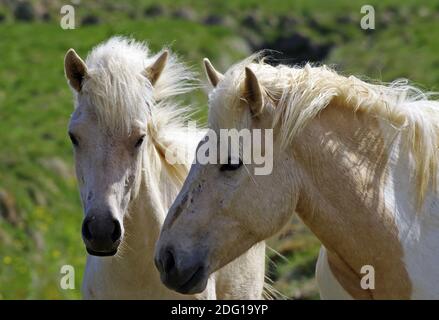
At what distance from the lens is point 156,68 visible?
6574 mm

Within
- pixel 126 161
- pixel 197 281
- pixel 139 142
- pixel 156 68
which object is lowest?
pixel 197 281

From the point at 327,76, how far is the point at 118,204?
171 centimetres

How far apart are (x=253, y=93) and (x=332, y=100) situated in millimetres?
476

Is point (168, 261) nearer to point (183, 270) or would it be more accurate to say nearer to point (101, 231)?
point (183, 270)

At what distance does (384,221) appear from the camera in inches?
191

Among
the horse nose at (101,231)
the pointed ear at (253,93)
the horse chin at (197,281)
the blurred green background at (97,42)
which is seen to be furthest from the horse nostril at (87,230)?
the pointed ear at (253,93)

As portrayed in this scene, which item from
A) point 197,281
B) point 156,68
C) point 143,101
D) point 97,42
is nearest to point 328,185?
point 197,281

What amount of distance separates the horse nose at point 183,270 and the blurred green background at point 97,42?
927 millimetres

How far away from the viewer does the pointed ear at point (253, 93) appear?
A: 4727mm

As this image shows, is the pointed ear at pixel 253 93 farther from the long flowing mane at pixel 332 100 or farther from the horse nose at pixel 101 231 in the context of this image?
the horse nose at pixel 101 231

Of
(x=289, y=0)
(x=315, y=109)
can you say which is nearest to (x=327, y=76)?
(x=315, y=109)

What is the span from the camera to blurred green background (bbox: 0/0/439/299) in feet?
42.4

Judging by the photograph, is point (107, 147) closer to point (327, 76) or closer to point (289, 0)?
point (327, 76)

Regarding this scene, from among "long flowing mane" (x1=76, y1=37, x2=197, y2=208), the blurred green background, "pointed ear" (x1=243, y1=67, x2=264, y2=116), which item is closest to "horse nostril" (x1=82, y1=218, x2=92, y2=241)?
"long flowing mane" (x1=76, y1=37, x2=197, y2=208)
